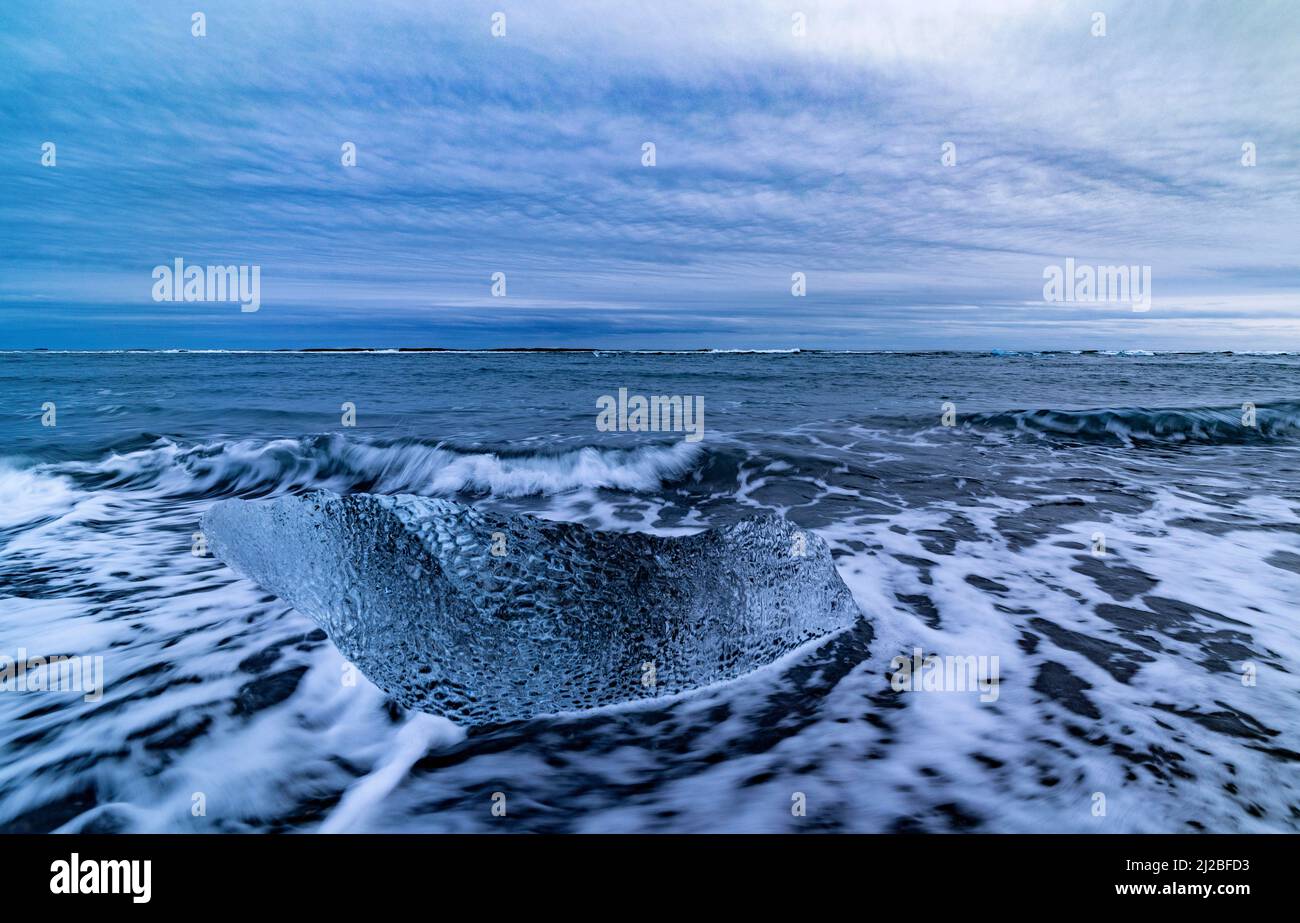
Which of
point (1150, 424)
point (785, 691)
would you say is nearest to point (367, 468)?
point (785, 691)

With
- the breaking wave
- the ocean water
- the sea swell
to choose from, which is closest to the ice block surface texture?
the ocean water

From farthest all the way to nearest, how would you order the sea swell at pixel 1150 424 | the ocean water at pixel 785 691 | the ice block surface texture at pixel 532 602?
the sea swell at pixel 1150 424 < the ice block surface texture at pixel 532 602 < the ocean water at pixel 785 691

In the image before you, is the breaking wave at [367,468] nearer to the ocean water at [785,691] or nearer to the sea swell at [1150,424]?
the ocean water at [785,691]

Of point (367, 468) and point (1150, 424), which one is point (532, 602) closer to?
point (367, 468)

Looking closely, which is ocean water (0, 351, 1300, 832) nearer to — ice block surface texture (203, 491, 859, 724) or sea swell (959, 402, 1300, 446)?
ice block surface texture (203, 491, 859, 724)

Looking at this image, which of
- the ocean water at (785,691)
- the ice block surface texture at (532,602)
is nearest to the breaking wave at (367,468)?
the ocean water at (785,691)

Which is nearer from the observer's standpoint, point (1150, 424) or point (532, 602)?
point (532, 602)

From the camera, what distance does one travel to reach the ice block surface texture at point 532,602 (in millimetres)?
3562

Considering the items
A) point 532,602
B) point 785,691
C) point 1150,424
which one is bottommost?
point 785,691

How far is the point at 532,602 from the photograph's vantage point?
3.92 metres

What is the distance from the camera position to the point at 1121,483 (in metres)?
9.59
